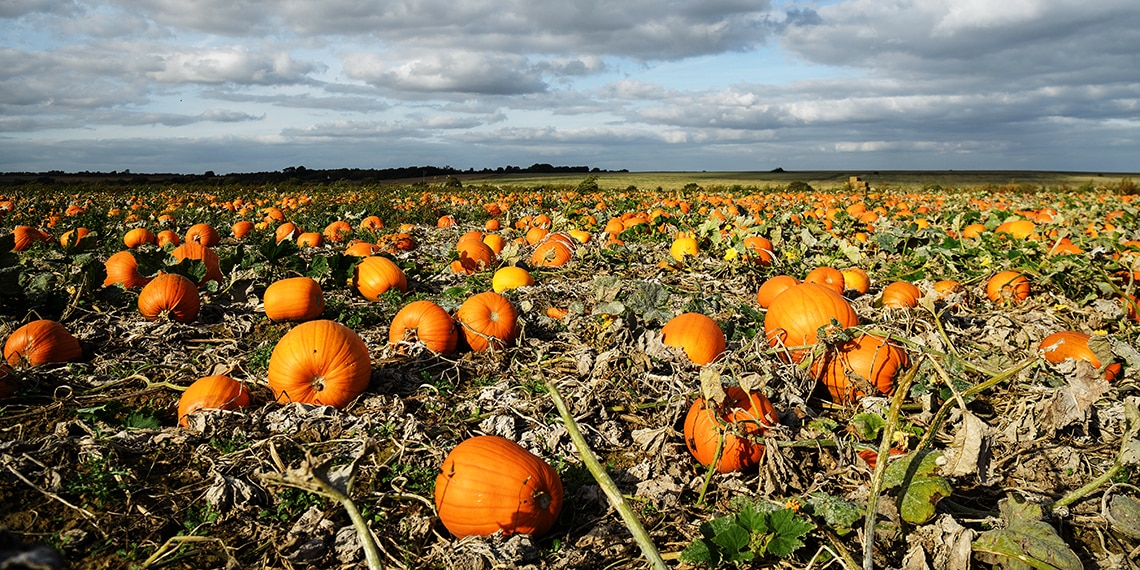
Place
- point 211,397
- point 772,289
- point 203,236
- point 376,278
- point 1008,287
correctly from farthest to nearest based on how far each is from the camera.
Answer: point 203,236 < point 376,278 < point 1008,287 < point 772,289 < point 211,397

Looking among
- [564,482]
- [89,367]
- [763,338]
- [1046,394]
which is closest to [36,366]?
[89,367]

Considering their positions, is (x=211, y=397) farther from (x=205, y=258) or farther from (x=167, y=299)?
(x=205, y=258)

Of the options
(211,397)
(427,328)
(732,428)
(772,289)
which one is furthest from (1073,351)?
(211,397)

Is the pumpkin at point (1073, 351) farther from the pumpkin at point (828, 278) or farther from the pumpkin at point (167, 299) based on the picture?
the pumpkin at point (167, 299)

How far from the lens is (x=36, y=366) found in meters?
4.74

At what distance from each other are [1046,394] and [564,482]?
2782 mm

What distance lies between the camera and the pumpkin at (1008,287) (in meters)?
6.52

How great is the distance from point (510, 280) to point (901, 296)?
12.8 ft

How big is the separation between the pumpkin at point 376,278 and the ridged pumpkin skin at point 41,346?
2657mm

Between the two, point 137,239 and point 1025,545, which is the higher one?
point 137,239

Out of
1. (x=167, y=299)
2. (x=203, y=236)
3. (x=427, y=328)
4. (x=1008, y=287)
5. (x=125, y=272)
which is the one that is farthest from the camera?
(x=203, y=236)

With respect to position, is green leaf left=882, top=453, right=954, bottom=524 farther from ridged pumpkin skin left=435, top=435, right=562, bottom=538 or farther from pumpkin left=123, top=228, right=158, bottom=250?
A: pumpkin left=123, top=228, right=158, bottom=250

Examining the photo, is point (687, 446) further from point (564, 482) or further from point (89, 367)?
point (89, 367)

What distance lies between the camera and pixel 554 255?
891 cm
